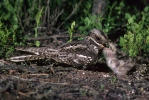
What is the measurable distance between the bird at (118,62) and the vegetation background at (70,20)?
697mm

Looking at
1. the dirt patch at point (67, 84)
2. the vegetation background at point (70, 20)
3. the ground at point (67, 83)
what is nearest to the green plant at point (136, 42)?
the vegetation background at point (70, 20)

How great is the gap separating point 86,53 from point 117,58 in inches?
18.2

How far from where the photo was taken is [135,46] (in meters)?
6.52

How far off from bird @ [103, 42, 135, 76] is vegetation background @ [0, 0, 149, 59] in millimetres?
697

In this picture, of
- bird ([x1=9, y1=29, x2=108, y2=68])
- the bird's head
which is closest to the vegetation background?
bird ([x1=9, y1=29, x2=108, y2=68])

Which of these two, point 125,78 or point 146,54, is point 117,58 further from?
point 146,54

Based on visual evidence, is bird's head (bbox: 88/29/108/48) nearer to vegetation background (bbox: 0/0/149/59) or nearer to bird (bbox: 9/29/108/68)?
bird (bbox: 9/29/108/68)

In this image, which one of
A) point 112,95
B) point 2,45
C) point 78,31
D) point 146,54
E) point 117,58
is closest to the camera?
point 112,95

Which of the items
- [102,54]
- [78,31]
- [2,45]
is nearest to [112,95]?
[102,54]

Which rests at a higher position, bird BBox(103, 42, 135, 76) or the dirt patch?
bird BBox(103, 42, 135, 76)

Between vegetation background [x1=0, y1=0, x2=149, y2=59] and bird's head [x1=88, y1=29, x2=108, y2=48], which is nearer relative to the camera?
bird's head [x1=88, y1=29, x2=108, y2=48]

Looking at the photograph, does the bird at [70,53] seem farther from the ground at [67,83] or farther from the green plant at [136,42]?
the green plant at [136,42]

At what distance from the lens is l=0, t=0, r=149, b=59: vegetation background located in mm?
6613

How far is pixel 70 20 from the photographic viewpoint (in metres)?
8.11
